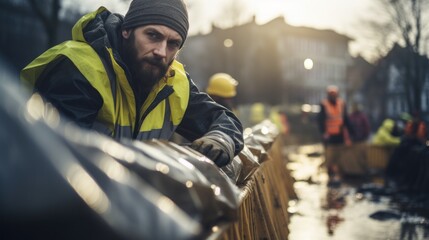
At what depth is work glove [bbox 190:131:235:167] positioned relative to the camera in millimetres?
3043

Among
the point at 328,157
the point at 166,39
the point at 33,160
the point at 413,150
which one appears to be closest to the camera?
the point at 33,160

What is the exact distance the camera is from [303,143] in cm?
3922

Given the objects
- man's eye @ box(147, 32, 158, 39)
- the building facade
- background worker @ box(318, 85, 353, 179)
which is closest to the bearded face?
man's eye @ box(147, 32, 158, 39)

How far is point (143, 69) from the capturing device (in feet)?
11.8

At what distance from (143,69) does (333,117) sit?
37.7 feet

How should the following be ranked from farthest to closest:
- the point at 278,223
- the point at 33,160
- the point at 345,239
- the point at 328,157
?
1. the point at 328,157
2. the point at 345,239
3. the point at 278,223
4. the point at 33,160

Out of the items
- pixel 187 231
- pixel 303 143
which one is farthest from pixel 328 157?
pixel 303 143

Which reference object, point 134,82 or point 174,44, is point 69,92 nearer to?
point 134,82

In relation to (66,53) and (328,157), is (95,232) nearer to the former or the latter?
(66,53)

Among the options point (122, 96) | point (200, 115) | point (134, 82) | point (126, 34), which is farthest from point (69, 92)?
point (200, 115)

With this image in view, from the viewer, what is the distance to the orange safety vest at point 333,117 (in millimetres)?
14477

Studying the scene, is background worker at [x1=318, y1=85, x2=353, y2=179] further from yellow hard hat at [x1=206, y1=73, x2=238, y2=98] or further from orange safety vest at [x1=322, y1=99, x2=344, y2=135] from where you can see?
yellow hard hat at [x1=206, y1=73, x2=238, y2=98]

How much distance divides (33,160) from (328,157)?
45.6 ft

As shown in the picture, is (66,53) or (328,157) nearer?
(66,53)
